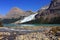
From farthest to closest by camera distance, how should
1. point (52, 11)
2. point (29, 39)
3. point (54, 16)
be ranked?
point (52, 11), point (54, 16), point (29, 39)

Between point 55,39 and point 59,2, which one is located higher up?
point 59,2

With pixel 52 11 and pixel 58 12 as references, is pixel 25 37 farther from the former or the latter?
pixel 52 11

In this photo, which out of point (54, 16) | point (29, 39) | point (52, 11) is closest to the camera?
point (29, 39)

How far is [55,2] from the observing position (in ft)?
568

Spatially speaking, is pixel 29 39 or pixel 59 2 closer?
pixel 29 39

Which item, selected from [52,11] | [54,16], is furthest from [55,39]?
[52,11]

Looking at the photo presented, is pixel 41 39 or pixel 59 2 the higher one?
pixel 59 2

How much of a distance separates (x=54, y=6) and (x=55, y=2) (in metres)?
4.58

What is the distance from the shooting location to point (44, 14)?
180750mm

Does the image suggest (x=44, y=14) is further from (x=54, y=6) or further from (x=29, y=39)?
(x=29, y=39)

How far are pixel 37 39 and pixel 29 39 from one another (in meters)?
0.72

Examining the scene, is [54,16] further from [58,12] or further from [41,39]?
[41,39]

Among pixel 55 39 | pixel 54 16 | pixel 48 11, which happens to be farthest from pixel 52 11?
pixel 55 39

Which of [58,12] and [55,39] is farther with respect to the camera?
[58,12]
